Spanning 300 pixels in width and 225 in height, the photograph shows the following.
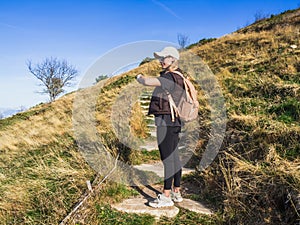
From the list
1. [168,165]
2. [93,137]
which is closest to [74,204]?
[168,165]

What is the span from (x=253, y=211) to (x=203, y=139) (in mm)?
2299

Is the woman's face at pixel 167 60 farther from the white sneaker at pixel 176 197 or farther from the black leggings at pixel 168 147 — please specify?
the white sneaker at pixel 176 197

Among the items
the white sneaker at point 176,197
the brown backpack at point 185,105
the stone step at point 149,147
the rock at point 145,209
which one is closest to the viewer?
the brown backpack at point 185,105

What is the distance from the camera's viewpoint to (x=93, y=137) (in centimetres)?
581

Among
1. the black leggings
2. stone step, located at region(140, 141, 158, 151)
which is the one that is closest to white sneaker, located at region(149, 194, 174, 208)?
the black leggings

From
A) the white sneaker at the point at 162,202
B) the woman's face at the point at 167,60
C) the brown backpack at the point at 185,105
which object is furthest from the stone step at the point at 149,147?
the woman's face at the point at 167,60

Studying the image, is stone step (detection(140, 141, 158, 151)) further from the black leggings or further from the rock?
the black leggings

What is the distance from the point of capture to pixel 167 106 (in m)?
3.26

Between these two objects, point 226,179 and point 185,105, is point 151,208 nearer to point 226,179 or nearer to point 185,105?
point 226,179

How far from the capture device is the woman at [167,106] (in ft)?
10.4

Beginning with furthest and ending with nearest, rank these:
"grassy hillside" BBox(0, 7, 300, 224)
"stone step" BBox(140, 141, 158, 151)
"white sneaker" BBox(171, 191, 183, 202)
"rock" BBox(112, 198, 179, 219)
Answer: "stone step" BBox(140, 141, 158, 151), "white sneaker" BBox(171, 191, 183, 202), "rock" BBox(112, 198, 179, 219), "grassy hillside" BBox(0, 7, 300, 224)

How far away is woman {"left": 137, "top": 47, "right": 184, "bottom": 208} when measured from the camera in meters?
3.18

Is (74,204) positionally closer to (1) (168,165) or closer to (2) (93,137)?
(1) (168,165)

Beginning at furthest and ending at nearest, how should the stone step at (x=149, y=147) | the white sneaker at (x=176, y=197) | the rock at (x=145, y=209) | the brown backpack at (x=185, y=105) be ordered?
the stone step at (x=149, y=147) → the white sneaker at (x=176, y=197) → the rock at (x=145, y=209) → the brown backpack at (x=185, y=105)
